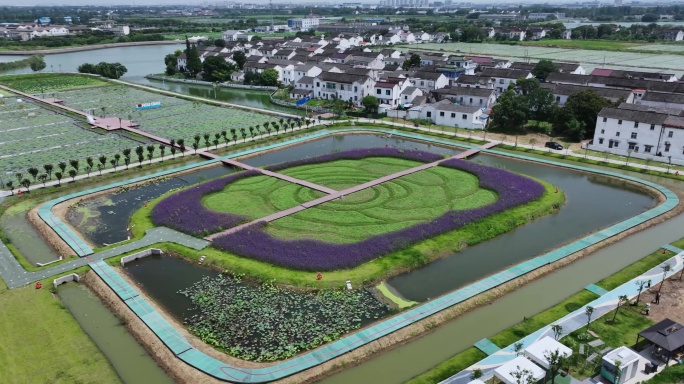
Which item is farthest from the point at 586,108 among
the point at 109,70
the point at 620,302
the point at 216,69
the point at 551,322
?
the point at 109,70

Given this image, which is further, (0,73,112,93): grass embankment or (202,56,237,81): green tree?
(202,56,237,81): green tree

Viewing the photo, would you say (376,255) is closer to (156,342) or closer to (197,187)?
(156,342)

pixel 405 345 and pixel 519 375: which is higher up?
pixel 519 375

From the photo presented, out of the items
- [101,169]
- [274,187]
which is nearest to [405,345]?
[274,187]

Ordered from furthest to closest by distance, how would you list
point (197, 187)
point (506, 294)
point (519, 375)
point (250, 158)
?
point (250, 158) → point (197, 187) → point (506, 294) → point (519, 375)

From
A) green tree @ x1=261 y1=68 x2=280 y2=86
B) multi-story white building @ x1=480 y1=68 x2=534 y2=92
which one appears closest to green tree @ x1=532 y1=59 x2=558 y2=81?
multi-story white building @ x1=480 y1=68 x2=534 y2=92

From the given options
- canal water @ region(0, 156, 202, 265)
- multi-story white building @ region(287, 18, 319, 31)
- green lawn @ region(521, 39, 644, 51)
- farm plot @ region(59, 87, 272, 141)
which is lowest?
canal water @ region(0, 156, 202, 265)

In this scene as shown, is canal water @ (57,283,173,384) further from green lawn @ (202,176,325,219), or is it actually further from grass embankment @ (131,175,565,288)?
green lawn @ (202,176,325,219)
